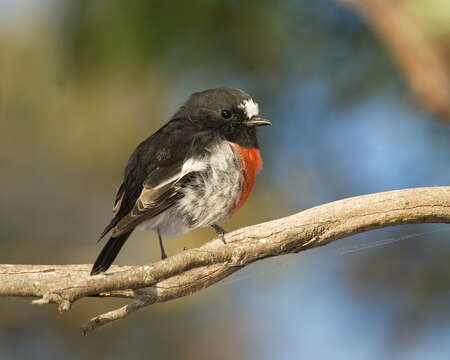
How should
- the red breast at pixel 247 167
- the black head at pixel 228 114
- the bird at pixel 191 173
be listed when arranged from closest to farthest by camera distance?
the bird at pixel 191 173 < the red breast at pixel 247 167 < the black head at pixel 228 114

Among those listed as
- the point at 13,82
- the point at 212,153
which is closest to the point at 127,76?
the point at 13,82

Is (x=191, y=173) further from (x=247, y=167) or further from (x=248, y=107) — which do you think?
(x=248, y=107)

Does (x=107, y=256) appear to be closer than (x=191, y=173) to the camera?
Yes

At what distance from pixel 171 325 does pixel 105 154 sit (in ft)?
4.65

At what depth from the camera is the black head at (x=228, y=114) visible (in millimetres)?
4273

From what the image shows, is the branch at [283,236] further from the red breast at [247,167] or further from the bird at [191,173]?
the red breast at [247,167]

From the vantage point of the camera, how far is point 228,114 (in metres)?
4.30

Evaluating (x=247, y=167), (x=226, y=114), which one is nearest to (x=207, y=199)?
(x=247, y=167)

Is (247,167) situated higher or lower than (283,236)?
higher

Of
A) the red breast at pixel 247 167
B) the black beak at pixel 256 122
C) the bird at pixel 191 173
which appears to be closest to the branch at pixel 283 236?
the bird at pixel 191 173

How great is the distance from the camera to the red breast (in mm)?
4039

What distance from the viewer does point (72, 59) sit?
17.3ft

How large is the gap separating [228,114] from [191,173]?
1.91ft

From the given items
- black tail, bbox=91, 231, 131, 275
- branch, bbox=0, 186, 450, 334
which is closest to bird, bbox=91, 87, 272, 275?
black tail, bbox=91, 231, 131, 275
